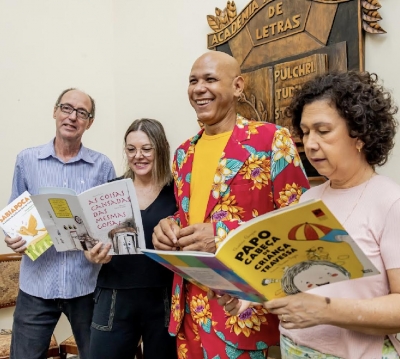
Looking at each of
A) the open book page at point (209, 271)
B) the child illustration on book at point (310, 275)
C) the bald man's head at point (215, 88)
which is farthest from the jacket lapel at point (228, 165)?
the child illustration on book at point (310, 275)

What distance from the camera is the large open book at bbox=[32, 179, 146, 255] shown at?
4.24 feet

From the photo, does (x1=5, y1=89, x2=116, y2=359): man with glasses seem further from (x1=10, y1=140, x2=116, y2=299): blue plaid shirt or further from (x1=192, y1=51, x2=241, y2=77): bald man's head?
(x1=192, y1=51, x2=241, y2=77): bald man's head

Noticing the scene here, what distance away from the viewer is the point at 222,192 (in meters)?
1.21

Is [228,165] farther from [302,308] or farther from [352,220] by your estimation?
[302,308]

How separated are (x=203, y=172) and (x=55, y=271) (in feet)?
2.58

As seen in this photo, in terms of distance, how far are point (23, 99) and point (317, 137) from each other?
2.29m

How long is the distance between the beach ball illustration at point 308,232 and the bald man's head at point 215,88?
0.69 metres

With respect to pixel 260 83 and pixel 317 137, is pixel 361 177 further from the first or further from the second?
pixel 260 83

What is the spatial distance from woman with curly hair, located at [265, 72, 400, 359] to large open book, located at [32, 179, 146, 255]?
0.59 m

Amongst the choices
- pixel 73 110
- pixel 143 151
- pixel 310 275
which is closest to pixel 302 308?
pixel 310 275

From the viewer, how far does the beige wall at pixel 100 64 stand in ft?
8.39

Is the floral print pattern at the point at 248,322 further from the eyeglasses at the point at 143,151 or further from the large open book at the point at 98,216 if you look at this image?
the eyeglasses at the point at 143,151

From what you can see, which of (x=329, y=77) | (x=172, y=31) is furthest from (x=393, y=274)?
(x=172, y=31)

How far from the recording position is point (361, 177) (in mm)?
903
